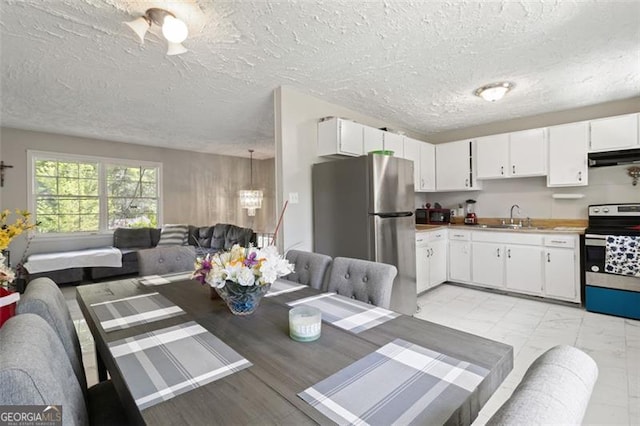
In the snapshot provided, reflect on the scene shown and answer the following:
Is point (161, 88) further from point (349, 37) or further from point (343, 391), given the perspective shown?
point (343, 391)

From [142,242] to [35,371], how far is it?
552 centimetres

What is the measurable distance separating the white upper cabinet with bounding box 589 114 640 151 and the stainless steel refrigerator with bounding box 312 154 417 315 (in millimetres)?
2204

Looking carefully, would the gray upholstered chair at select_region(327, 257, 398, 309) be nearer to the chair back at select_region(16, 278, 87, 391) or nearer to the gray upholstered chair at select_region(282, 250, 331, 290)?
the gray upholstered chair at select_region(282, 250, 331, 290)

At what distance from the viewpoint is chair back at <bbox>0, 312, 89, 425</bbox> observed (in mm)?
603

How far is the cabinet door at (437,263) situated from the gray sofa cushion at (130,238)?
493cm

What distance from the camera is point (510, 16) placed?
194 cm

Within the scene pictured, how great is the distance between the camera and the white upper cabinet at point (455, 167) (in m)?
4.39

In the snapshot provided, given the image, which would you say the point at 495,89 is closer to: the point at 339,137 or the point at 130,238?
the point at 339,137

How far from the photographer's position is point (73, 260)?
4.47 metres

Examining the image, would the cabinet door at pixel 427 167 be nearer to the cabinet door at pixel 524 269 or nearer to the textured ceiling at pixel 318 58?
the textured ceiling at pixel 318 58

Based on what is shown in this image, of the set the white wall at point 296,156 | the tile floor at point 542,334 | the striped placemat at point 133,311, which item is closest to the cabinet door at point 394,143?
the white wall at point 296,156

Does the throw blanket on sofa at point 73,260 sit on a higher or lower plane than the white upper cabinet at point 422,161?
lower

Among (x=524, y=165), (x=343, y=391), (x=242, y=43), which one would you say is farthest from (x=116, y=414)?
(x=524, y=165)

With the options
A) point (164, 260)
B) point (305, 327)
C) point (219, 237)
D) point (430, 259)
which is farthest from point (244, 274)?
point (219, 237)
